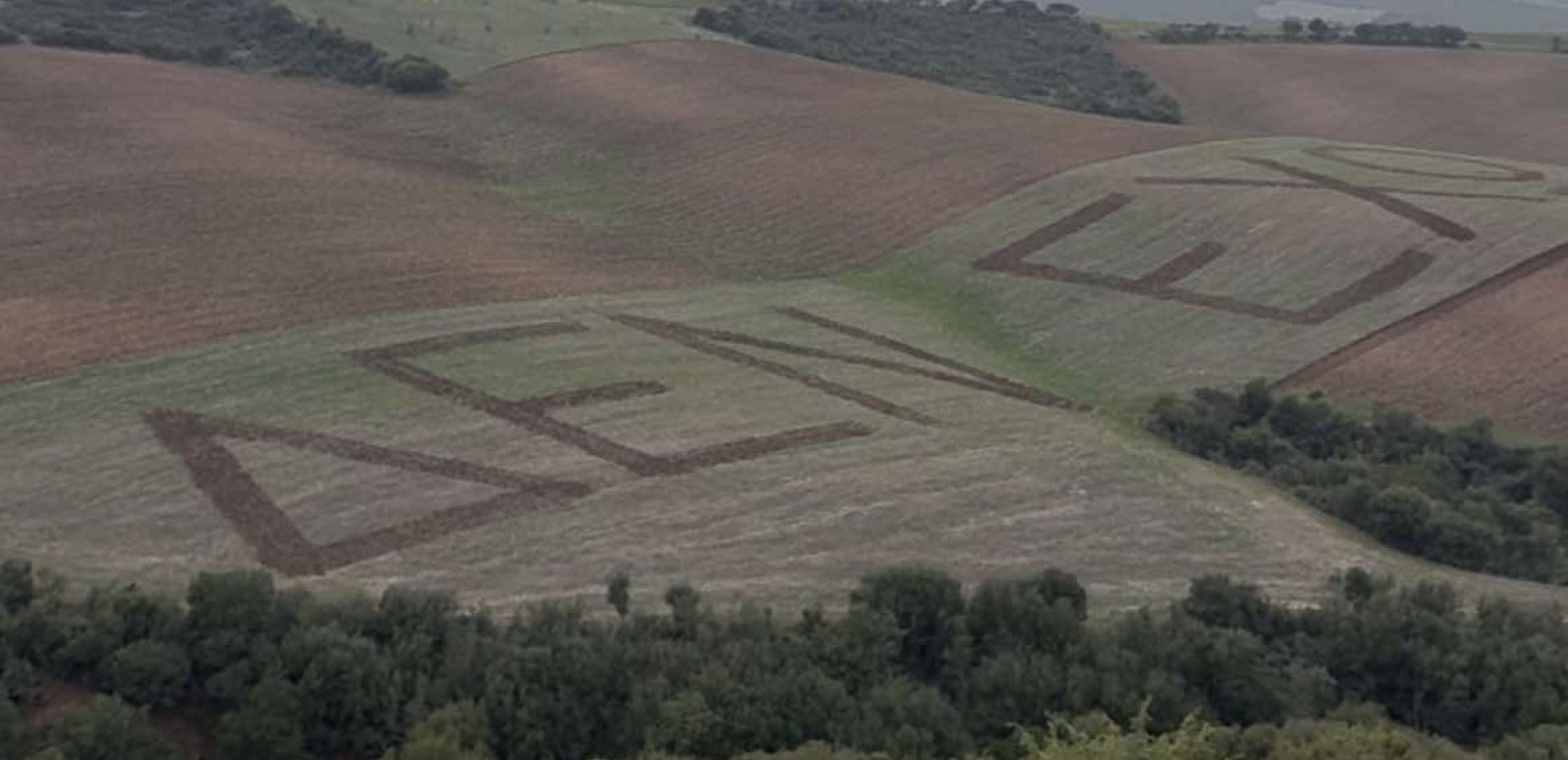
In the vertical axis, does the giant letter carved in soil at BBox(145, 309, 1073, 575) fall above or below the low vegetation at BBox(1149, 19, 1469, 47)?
below

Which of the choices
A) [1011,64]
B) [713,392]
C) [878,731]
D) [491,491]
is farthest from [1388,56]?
[878,731]

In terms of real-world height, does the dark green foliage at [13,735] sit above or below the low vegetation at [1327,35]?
below

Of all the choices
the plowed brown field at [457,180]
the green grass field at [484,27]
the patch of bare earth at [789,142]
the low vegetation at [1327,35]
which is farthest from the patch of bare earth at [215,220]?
the low vegetation at [1327,35]

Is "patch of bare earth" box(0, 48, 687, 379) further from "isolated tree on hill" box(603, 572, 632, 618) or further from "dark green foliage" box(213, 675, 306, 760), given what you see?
"dark green foliage" box(213, 675, 306, 760)

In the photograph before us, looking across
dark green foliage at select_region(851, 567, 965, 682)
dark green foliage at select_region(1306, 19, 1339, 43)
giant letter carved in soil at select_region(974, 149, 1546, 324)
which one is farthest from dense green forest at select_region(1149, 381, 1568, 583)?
dark green foliage at select_region(1306, 19, 1339, 43)

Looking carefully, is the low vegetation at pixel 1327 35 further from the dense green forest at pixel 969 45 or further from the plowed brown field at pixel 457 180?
the plowed brown field at pixel 457 180

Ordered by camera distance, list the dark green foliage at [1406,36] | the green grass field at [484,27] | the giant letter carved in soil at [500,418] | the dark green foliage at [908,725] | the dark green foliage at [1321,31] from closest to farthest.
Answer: the dark green foliage at [908,725] < the giant letter carved in soil at [500,418] < the green grass field at [484,27] < the dark green foliage at [1406,36] < the dark green foliage at [1321,31]
